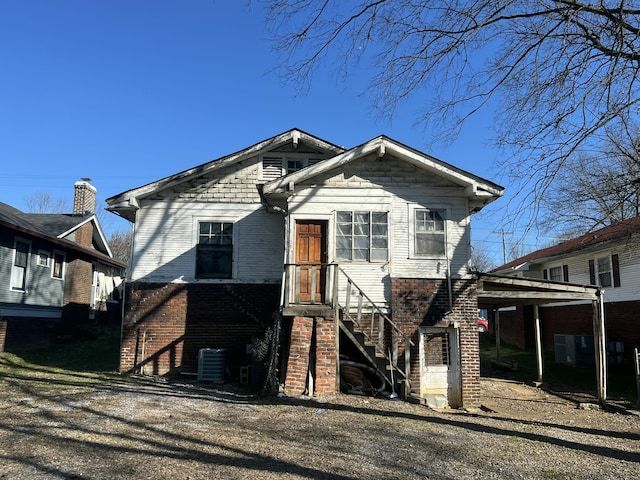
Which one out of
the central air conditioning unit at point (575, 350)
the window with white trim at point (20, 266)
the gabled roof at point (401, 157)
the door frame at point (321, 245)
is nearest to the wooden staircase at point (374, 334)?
the door frame at point (321, 245)

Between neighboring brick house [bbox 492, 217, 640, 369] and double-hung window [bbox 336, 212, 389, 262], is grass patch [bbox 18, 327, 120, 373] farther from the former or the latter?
neighboring brick house [bbox 492, 217, 640, 369]

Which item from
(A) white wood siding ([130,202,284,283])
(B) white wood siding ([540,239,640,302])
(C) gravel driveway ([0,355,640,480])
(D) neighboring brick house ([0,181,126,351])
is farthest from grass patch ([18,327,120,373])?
(B) white wood siding ([540,239,640,302])

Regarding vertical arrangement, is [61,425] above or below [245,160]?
below

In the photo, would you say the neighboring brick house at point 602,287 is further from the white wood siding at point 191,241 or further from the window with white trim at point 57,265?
the window with white trim at point 57,265

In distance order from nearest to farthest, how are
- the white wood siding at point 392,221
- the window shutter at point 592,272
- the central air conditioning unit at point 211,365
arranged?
the white wood siding at point 392,221, the central air conditioning unit at point 211,365, the window shutter at point 592,272

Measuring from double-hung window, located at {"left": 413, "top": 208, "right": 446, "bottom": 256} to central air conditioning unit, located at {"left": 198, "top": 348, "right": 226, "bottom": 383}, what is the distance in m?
5.61

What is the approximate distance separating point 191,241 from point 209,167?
2104 mm

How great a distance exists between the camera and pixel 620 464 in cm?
711

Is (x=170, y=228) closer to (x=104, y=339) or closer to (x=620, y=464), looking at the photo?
(x=104, y=339)

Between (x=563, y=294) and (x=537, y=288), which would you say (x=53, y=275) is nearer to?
(x=537, y=288)

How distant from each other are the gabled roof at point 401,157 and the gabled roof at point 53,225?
9.71m

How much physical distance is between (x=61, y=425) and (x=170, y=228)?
7.27m

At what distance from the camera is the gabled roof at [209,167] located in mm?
13836

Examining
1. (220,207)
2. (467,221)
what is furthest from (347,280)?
→ (220,207)
